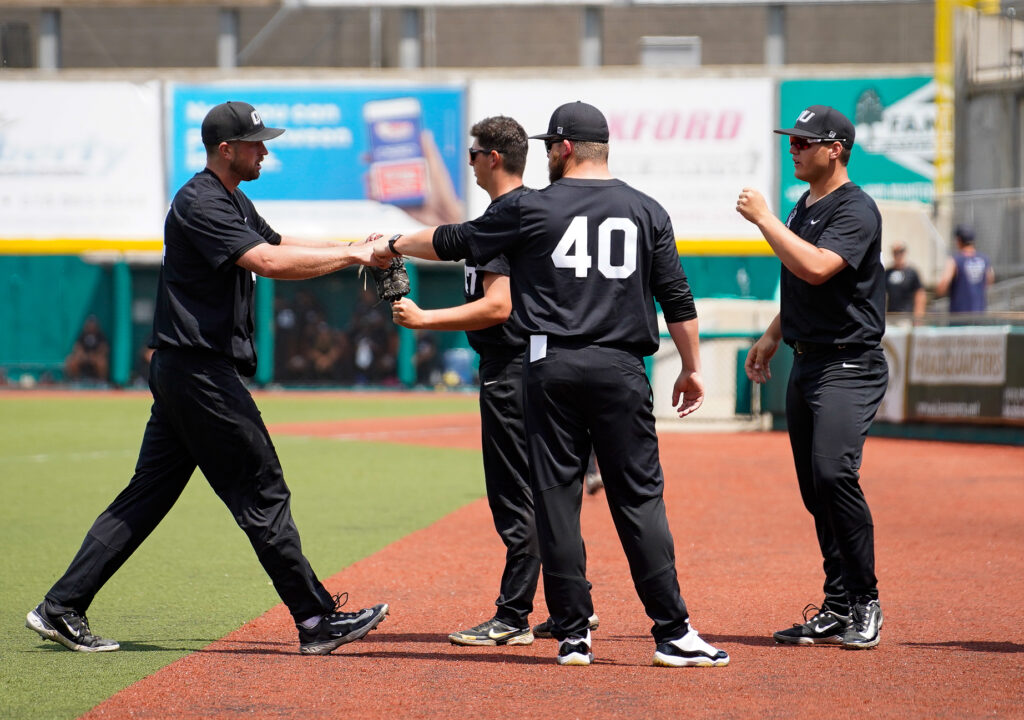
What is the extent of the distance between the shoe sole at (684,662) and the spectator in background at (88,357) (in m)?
26.5

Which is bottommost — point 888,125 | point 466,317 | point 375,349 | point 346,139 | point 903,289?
point 375,349

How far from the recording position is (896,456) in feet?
45.9

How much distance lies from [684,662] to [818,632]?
80 cm

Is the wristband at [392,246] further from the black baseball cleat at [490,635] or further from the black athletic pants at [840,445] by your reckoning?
the black athletic pants at [840,445]

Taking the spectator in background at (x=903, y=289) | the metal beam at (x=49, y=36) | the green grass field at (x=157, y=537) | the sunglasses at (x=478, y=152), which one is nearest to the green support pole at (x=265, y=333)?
the metal beam at (x=49, y=36)

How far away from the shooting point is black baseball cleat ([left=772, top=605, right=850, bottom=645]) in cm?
561

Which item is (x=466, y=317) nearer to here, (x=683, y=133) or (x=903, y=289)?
(x=903, y=289)

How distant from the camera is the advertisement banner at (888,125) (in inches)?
1132

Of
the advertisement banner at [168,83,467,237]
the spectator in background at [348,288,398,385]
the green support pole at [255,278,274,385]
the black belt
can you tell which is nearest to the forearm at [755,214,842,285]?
the black belt

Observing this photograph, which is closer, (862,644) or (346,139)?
(862,644)

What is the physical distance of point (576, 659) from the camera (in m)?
5.17

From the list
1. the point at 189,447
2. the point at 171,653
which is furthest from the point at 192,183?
Result: the point at 171,653

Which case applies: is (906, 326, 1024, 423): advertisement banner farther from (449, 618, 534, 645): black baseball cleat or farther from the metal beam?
the metal beam

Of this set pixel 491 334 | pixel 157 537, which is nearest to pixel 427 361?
pixel 157 537
